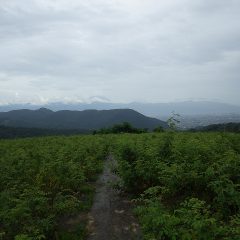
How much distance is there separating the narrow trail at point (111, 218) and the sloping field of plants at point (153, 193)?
0.31m

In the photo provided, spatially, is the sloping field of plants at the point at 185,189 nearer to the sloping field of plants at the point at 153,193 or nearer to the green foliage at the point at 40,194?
the sloping field of plants at the point at 153,193

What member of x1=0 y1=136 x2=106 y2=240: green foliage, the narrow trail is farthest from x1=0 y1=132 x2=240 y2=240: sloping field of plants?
the narrow trail

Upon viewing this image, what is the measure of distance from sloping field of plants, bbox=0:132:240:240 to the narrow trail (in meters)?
0.31

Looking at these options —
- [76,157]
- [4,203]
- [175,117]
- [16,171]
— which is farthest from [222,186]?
[175,117]

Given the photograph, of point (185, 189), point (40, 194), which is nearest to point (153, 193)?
point (185, 189)

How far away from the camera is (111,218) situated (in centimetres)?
1062

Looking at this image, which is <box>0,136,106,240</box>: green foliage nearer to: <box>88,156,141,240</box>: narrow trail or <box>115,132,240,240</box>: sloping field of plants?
<box>88,156,141,240</box>: narrow trail

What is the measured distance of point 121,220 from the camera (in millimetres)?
10375

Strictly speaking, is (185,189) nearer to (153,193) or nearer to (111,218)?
(153,193)

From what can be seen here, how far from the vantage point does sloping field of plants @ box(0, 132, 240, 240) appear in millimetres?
6840

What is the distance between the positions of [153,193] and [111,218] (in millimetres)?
1942

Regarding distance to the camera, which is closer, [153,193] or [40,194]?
[153,193]

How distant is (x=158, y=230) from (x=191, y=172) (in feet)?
12.8

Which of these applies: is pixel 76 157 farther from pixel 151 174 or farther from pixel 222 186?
pixel 222 186
